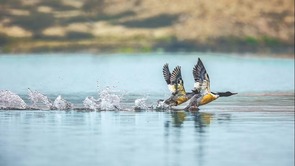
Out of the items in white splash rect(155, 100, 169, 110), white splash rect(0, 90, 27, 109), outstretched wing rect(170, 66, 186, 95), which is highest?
outstretched wing rect(170, 66, 186, 95)

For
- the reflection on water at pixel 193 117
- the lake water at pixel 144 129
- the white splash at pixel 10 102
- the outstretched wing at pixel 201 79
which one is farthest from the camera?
the white splash at pixel 10 102

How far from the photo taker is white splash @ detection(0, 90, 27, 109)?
3184cm

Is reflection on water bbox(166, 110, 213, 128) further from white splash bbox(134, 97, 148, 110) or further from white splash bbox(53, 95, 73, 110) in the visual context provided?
white splash bbox(53, 95, 73, 110)

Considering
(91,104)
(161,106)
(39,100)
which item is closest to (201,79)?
(161,106)

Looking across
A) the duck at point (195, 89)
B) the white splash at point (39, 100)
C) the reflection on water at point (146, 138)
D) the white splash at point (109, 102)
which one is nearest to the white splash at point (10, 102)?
the white splash at point (39, 100)

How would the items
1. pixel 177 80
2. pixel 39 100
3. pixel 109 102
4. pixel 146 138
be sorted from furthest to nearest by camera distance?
pixel 39 100
pixel 109 102
pixel 177 80
pixel 146 138

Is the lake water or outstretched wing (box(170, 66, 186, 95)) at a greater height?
outstretched wing (box(170, 66, 186, 95))

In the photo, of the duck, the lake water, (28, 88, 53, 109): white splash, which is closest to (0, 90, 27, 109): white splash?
the lake water

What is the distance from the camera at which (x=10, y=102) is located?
3250 centimetres

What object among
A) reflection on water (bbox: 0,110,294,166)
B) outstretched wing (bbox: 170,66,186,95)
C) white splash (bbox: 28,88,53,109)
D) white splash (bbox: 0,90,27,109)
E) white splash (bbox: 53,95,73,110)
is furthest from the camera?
white splash (bbox: 28,88,53,109)

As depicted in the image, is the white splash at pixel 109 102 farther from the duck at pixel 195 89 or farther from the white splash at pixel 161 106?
the duck at pixel 195 89

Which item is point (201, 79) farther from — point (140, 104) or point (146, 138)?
point (146, 138)

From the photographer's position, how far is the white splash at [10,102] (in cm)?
3184

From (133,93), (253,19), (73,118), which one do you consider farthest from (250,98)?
(253,19)
